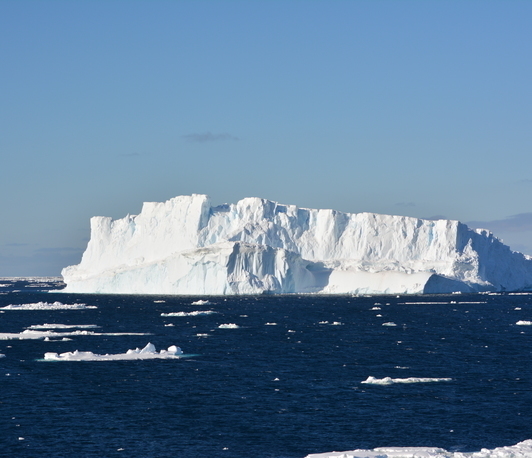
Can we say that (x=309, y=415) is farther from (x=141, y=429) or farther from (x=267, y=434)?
(x=141, y=429)

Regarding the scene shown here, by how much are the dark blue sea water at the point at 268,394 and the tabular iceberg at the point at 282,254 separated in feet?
88.6

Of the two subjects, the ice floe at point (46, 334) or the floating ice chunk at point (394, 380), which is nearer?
the floating ice chunk at point (394, 380)

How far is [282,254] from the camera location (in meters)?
72.9

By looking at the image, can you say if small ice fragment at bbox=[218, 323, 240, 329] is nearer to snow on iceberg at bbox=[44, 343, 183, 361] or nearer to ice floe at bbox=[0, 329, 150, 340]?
ice floe at bbox=[0, 329, 150, 340]

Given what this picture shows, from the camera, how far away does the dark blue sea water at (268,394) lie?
20031mm

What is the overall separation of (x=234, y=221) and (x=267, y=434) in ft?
202

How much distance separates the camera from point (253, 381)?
28.2 meters

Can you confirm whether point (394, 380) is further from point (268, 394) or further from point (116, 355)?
point (116, 355)

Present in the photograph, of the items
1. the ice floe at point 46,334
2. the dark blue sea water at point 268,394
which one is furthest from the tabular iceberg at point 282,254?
the ice floe at point 46,334

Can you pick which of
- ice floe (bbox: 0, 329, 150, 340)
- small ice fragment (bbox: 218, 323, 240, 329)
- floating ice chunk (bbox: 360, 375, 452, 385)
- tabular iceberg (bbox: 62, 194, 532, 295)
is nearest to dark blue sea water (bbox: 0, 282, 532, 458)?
floating ice chunk (bbox: 360, 375, 452, 385)

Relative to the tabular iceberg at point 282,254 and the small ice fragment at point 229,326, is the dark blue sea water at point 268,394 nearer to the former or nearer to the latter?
the small ice fragment at point 229,326

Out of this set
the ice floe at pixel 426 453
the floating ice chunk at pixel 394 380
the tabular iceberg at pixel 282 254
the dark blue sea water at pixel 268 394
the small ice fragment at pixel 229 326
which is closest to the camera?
the ice floe at pixel 426 453

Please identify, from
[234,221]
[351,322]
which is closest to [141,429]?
[351,322]

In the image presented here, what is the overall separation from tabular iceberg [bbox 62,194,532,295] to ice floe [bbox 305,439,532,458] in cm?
5227
